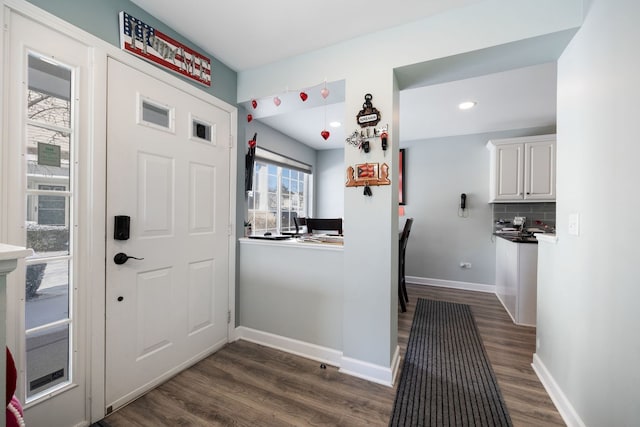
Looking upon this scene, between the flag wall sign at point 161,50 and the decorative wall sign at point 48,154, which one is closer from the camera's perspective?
the decorative wall sign at point 48,154

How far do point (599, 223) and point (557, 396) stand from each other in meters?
1.13

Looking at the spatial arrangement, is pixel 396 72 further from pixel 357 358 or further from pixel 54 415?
pixel 54 415

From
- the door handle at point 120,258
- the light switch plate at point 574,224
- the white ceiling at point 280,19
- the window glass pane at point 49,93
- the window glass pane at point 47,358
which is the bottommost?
the window glass pane at point 47,358

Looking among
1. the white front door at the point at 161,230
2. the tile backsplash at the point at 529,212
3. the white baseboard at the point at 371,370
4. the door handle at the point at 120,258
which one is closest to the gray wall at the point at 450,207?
the tile backsplash at the point at 529,212

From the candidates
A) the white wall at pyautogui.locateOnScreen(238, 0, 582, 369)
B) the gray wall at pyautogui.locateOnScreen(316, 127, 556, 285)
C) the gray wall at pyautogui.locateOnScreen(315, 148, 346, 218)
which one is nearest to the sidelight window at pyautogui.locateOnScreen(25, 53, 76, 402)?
the white wall at pyautogui.locateOnScreen(238, 0, 582, 369)

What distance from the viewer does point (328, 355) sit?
6.91ft

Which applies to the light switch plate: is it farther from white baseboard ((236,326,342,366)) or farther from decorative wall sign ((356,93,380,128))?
Answer: white baseboard ((236,326,342,366))

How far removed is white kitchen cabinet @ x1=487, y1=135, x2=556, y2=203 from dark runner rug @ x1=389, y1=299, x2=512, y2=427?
6.52 feet

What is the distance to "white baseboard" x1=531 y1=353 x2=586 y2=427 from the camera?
1.43 metres

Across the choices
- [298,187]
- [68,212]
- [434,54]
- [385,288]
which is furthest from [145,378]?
[298,187]

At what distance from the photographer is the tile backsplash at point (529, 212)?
3842 mm

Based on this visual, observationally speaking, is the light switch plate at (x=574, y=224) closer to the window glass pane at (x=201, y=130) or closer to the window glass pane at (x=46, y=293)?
the window glass pane at (x=201, y=130)

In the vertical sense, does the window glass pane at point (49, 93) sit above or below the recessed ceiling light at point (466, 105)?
below

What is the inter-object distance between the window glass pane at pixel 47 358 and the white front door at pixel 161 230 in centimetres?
19
